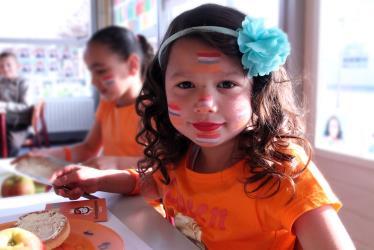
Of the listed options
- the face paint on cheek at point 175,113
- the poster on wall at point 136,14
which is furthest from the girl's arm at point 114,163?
the poster on wall at point 136,14

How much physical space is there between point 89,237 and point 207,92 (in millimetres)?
284

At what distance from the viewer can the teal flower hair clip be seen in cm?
62

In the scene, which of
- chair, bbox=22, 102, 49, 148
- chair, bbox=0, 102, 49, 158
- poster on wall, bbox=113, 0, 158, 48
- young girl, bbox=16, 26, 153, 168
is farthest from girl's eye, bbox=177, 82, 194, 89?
chair, bbox=22, 102, 49, 148

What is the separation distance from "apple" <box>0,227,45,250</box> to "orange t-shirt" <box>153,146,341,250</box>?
0.32m

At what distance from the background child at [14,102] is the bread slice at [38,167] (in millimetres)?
2289

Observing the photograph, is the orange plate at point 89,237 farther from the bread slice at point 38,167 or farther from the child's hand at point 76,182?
the bread slice at point 38,167

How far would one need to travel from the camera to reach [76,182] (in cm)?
74

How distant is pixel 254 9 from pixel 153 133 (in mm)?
830

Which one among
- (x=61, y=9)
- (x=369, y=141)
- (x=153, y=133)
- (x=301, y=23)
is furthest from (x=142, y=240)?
(x=61, y=9)

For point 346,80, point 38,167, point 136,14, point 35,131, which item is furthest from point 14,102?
point 346,80

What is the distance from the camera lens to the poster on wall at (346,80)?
1260mm

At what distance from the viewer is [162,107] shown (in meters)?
0.87

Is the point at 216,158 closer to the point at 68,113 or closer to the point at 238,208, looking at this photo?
the point at 238,208

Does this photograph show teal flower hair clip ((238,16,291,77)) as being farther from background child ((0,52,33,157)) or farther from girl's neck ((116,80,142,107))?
background child ((0,52,33,157))
